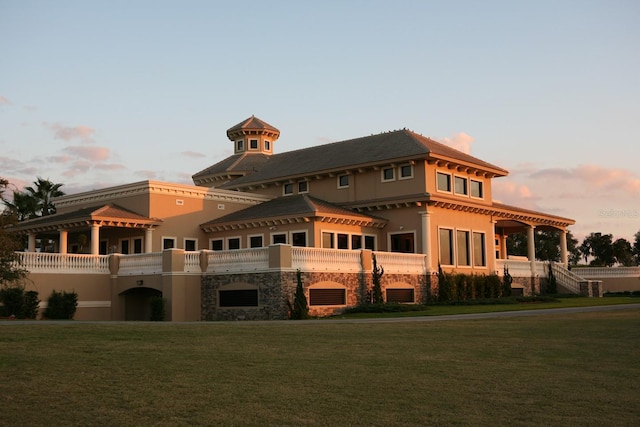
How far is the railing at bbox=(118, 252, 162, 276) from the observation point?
34594 millimetres

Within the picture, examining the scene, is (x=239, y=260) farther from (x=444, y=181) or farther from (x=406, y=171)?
(x=444, y=181)

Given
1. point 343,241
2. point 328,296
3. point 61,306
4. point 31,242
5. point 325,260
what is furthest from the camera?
point 31,242

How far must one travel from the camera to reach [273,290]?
31375 millimetres

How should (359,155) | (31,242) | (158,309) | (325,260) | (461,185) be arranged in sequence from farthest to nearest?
(359,155) → (461,185) → (31,242) → (325,260) → (158,309)

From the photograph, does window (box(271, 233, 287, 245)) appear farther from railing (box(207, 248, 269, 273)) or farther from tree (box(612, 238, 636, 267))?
tree (box(612, 238, 636, 267))

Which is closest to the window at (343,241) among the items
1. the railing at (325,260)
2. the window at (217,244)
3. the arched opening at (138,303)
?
the railing at (325,260)

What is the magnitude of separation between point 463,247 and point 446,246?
6.48ft

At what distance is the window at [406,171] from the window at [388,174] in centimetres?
55

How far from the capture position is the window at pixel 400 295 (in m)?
37.1

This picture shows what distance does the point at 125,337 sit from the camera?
17672 millimetres

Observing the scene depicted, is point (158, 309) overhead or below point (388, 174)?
below

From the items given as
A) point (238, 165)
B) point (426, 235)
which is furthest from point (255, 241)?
point (238, 165)

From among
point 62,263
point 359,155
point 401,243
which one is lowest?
point 62,263

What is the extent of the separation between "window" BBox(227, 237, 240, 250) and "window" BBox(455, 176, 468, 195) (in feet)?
45.8
